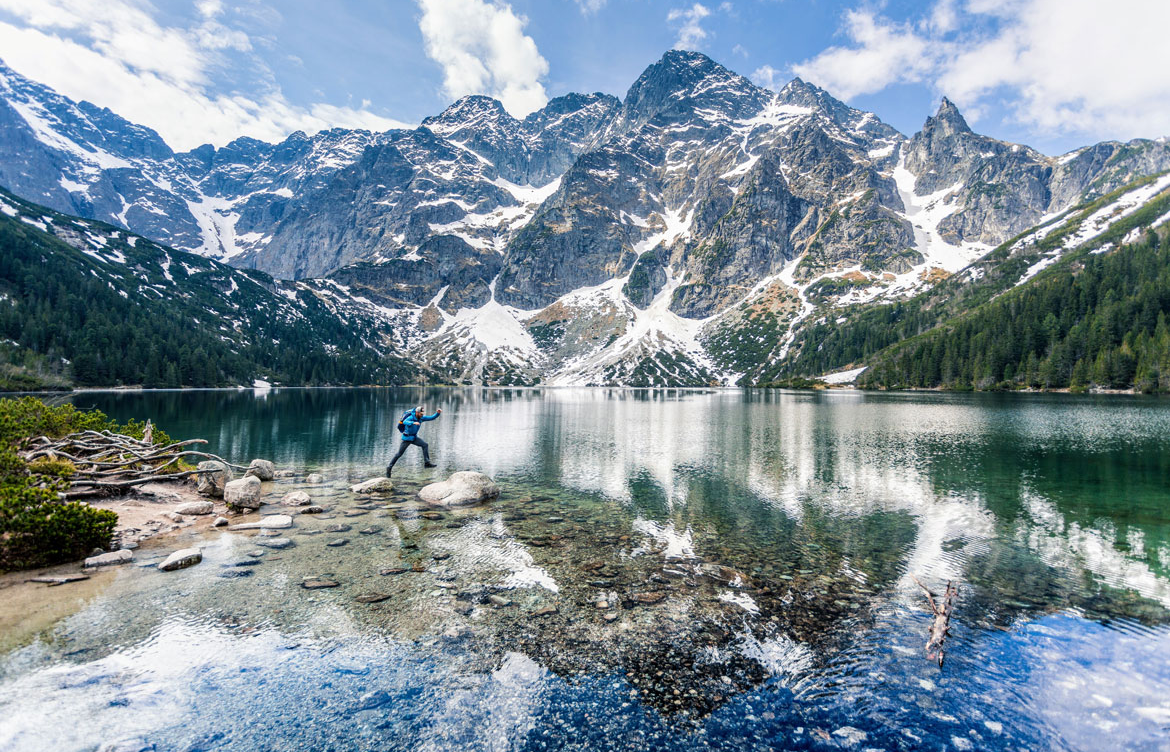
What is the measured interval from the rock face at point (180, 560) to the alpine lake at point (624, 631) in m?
0.45

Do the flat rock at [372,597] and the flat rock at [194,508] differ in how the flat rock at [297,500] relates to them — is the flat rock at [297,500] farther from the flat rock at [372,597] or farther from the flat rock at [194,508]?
the flat rock at [372,597]

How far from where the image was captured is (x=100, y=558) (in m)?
15.4

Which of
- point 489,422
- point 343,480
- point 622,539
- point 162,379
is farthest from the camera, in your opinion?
point 162,379

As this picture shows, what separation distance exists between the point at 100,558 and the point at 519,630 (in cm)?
1435

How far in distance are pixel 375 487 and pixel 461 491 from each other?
5703 mm

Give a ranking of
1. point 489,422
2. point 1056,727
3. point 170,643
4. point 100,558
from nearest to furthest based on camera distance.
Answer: point 1056,727
point 170,643
point 100,558
point 489,422

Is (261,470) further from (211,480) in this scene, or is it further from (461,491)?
(461,491)

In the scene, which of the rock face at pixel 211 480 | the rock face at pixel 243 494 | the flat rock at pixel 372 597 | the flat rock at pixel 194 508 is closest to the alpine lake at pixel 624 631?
the flat rock at pixel 372 597

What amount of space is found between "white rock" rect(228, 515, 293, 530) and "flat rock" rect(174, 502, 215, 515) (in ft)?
11.2

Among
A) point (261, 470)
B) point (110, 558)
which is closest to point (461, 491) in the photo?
point (110, 558)

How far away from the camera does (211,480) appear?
2569 cm

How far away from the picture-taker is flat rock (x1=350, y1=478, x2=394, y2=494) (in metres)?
27.6

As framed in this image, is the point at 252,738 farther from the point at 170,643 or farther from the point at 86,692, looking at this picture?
the point at 170,643

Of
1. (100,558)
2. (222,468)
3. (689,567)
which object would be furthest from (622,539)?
(222,468)
